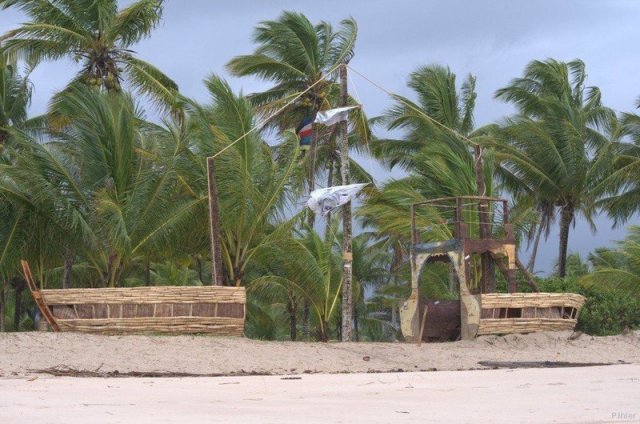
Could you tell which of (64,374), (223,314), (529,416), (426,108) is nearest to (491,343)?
(223,314)

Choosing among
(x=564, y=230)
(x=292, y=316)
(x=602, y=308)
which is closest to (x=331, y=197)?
(x=602, y=308)

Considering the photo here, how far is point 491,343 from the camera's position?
17.8 m

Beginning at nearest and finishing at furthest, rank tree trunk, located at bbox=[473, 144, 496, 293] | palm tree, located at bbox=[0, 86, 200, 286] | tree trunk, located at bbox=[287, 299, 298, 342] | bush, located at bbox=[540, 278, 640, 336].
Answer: palm tree, located at bbox=[0, 86, 200, 286] < tree trunk, located at bbox=[473, 144, 496, 293] < bush, located at bbox=[540, 278, 640, 336] < tree trunk, located at bbox=[287, 299, 298, 342]

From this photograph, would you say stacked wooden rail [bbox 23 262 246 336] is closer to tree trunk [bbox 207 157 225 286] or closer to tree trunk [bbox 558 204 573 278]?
tree trunk [bbox 207 157 225 286]

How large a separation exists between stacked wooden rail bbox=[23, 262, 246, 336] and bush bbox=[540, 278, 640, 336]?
1421 centimetres

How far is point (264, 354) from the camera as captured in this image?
1509 centimetres

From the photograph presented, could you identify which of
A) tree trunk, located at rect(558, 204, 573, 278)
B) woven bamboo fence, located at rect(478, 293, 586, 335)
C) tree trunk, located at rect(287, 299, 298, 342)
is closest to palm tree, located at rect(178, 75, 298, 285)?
woven bamboo fence, located at rect(478, 293, 586, 335)

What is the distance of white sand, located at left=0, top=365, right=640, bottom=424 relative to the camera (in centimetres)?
745

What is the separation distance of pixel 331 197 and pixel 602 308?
37.9 ft

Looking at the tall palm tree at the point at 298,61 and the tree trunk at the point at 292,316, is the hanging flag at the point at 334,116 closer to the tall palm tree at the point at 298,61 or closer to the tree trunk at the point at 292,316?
the tall palm tree at the point at 298,61

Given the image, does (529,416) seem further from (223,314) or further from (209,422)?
(223,314)

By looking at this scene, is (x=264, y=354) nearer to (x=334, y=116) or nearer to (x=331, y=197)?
(x=331, y=197)

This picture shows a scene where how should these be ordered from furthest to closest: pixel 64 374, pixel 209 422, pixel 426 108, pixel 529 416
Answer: pixel 426 108 → pixel 64 374 → pixel 529 416 → pixel 209 422

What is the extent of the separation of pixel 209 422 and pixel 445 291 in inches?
802
